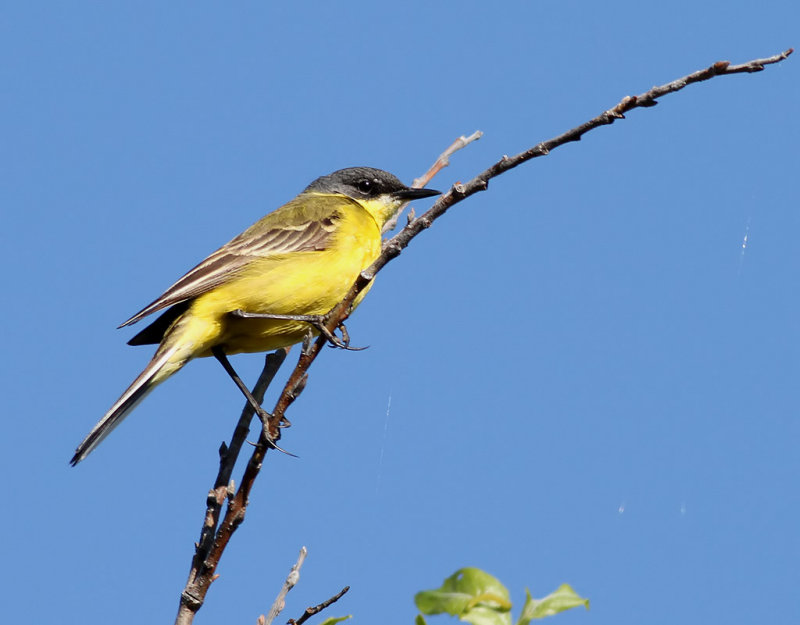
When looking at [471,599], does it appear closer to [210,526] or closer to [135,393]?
[210,526]

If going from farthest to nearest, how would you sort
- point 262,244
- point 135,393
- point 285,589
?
point 262,244
point 135,393
point 285,589

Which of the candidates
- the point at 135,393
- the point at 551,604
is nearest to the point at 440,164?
the point at 135,393

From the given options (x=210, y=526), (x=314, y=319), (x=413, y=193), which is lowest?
(x=210, y=526)

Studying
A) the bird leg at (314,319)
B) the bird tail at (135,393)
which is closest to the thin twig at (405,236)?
the bird leg at (314,319)

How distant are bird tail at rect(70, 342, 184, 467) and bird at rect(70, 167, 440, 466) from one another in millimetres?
13

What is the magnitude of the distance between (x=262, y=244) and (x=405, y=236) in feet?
11.9

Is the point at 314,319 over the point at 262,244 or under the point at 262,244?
under

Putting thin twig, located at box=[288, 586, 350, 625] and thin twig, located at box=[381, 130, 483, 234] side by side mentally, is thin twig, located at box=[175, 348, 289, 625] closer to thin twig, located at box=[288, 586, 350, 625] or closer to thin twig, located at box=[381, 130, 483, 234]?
thin twig, located at box=[288, 586, 350, 625]

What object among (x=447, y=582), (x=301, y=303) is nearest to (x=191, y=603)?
(x=447, y=582)

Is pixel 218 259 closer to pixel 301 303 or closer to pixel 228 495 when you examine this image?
pixel 301 303

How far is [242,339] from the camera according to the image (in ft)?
22.5

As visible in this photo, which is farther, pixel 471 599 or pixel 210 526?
pixel 210 526

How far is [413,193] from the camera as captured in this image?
7699mm

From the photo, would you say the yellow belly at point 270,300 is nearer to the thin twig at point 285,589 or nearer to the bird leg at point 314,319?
the bird leg at point 314,319
